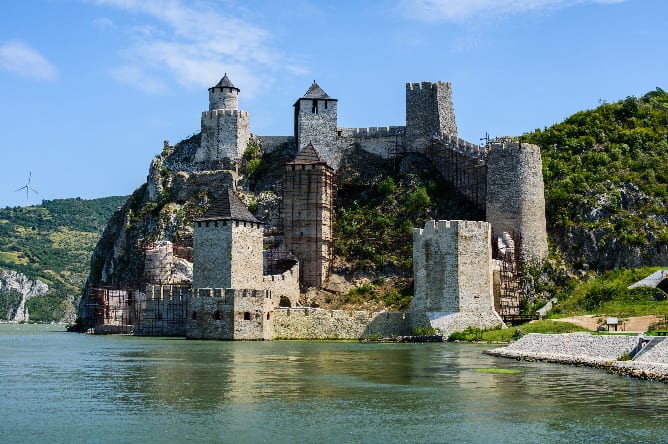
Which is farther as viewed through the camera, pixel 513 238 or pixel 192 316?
pixel 513 238

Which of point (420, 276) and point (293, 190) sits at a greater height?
point (293, 190)

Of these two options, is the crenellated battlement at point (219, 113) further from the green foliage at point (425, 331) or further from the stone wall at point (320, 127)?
the green foliage at point (425, 331)

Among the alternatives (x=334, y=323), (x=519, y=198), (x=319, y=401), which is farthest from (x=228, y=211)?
(x=319, y=401)

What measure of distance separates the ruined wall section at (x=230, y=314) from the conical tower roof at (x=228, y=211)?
438 cm

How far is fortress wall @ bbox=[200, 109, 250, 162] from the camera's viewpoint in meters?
69.8

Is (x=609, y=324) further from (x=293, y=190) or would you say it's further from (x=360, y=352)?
(x=293, y=190)

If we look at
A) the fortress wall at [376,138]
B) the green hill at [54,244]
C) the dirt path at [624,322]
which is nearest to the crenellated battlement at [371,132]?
the fortress wall at [376,138]

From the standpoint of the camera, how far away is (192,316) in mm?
51438

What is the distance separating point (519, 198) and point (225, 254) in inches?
670

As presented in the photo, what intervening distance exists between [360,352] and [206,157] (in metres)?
30.4

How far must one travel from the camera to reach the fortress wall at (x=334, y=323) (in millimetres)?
52938

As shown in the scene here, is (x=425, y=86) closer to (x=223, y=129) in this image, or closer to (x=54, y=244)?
(x=223, y=129)

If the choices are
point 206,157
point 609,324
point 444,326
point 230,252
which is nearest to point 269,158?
point 206,157

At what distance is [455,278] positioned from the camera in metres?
50.8
